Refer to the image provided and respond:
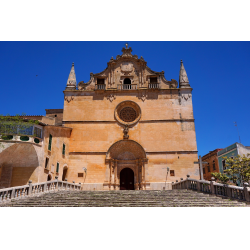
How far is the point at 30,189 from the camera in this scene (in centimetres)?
1406

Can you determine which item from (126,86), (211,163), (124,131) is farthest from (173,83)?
(211,163)

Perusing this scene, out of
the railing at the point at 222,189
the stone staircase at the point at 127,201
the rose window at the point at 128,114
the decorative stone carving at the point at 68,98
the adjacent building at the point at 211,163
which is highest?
the decorative stone carving at the point at 68,98

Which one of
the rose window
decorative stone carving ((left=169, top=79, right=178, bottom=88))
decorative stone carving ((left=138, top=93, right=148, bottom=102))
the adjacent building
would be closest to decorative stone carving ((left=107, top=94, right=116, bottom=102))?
the rose window

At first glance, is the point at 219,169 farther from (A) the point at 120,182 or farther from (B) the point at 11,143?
(B) the point at 11,143

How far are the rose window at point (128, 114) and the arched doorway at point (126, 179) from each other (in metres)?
5.04

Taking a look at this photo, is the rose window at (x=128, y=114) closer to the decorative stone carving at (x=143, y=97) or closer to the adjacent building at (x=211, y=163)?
the decorative stone carving at (x=143, y=97)

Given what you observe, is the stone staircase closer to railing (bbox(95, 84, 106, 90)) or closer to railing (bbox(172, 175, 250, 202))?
railing (bbox(172, 175, 250, 202))

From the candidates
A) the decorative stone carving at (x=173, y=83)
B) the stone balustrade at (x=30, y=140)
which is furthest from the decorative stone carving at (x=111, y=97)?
the stone balustrade at (x=30, y=140)

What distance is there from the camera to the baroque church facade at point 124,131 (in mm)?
22484

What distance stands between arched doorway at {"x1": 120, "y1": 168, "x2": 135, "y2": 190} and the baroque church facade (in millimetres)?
66
